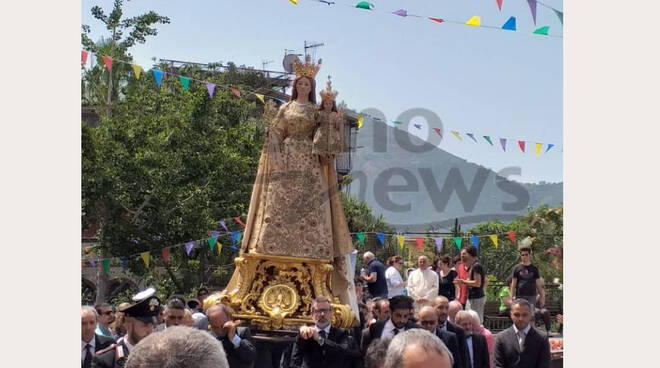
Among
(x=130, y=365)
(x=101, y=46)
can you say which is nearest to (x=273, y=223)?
(x=130, y=365)

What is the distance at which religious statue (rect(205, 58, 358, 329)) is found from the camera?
38.8 ft

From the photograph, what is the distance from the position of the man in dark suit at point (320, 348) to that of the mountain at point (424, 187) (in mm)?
6711

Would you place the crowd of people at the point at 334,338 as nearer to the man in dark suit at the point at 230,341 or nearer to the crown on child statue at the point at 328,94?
the man in dark suit at the point at 230,341

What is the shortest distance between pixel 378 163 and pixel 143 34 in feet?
273

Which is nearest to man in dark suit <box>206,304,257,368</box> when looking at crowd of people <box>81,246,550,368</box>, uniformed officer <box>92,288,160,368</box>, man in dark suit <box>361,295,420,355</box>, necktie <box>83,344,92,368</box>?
crowd of people <box>81,246,550,368</box>

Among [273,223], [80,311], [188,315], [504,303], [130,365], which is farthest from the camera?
[504,303]

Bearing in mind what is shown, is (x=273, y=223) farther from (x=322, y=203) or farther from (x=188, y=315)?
(x=188, y=315)

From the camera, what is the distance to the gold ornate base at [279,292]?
1167cm

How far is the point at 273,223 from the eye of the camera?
12016 millimetres

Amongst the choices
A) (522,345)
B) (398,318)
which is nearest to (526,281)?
(522,345)

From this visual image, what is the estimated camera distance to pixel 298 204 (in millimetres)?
12023

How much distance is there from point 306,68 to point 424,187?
212 ft

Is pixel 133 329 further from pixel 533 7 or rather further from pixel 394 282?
pixel 394 282

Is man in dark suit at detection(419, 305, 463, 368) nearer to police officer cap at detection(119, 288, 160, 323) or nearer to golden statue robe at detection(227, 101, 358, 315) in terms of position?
police officer cap at detection(119, 288, 160, 323)
